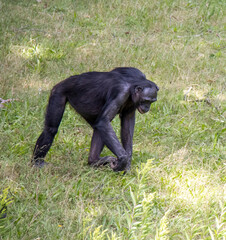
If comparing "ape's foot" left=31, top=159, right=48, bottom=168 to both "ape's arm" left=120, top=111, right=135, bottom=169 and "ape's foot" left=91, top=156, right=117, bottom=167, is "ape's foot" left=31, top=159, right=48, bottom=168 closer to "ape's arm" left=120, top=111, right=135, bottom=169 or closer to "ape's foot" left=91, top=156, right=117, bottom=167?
"ape's foot" left=91, top=156, right=117, bottom=167

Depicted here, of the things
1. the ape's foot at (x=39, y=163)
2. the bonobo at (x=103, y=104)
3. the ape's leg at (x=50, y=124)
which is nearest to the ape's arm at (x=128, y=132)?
the bonobo at (x=103, y=104)

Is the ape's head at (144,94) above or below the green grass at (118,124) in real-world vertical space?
above

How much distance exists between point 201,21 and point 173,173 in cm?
595

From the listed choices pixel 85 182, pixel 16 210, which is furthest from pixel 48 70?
pixel 16 210

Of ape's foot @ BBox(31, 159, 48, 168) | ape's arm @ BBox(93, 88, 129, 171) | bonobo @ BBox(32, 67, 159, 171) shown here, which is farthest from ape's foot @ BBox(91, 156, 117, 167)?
ape's foot @ BBox(31, 159, 48, 168)

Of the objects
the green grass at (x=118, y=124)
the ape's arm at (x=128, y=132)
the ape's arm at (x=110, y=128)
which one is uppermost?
the ape's arm at (x=110, y=128)

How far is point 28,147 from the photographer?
5.05 meters

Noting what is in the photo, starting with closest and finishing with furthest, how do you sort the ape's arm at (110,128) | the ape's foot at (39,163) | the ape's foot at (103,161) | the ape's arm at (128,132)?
the ape's arm at (110,128) → the ape's foot at (39,163) → the ape's foot at (103,161) → the ape's arm at (128,132)

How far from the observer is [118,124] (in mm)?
6027

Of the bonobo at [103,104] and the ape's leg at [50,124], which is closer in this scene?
the bonobo at [103,104]

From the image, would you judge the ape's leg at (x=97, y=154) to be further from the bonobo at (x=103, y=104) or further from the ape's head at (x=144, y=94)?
the ape's head at (x=144, y=94)

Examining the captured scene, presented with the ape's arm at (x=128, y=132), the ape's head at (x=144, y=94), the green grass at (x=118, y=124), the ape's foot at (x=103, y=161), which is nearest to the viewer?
the green grass at (x=118, y=124)

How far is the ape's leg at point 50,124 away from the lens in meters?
4.71

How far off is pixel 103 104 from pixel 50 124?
64 centimetres
